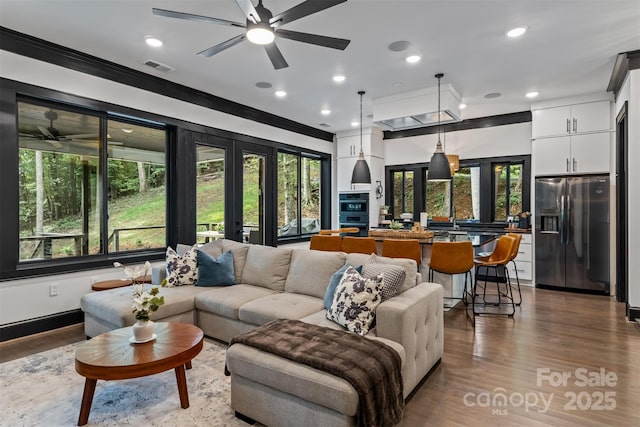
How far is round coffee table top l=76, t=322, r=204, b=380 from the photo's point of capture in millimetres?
2047

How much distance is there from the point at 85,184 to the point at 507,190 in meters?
6.79

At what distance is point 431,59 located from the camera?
403 cm

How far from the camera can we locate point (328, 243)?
474 cm

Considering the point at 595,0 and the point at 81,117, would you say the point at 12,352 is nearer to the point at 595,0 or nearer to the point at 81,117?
the point at 81,117

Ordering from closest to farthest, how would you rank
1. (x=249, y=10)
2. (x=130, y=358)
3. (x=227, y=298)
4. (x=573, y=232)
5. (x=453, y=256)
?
(x=130, y=358), (x=249, y=10), (x=227, y=298), (x=453, y=256), (x=573, y=232)

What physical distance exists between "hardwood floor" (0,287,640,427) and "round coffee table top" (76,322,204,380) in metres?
1.46

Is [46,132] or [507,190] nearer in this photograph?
[46,132]

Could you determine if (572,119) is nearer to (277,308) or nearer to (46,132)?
(277,308)

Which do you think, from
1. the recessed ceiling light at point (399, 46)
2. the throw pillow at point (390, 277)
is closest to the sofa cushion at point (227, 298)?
the throw pillow at point (390, 277)

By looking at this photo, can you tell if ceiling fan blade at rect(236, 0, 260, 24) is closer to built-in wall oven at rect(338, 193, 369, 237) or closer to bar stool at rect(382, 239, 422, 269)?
bar stool at rect(382, 239, 422, 269)

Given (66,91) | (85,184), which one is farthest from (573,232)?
(66,91)

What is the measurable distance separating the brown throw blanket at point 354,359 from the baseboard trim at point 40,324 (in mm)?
2761

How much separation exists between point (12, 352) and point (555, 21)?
5.87 m

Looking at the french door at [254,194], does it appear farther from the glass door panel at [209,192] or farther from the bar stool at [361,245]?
the bar stool at [361,245]
